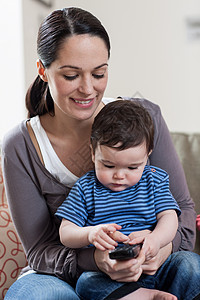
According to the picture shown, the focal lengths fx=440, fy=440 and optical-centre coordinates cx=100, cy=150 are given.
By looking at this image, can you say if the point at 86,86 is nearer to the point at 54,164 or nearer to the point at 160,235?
the point at 54,164

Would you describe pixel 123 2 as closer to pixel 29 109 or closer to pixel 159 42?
pixel 159 42

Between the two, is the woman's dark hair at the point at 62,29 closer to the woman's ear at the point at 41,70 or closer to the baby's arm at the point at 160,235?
the woman's ear at the point at 41,70

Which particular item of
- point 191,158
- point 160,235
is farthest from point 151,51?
point 160,235

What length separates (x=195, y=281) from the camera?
1.29 meters

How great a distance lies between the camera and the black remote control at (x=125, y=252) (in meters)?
1.15

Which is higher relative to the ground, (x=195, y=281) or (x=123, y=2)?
(x=123, y=2)

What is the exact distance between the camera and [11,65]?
2795mm

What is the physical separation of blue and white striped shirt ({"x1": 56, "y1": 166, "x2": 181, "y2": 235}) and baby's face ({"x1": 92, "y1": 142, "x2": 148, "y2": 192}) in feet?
0.13

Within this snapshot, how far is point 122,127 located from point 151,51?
1504 mm

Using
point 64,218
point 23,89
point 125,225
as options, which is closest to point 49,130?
point 64,218

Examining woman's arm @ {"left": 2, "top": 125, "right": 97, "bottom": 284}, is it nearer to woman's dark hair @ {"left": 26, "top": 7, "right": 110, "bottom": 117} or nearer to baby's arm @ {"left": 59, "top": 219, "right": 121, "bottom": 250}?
baby's arm @ {"left": 59, "top": 219, "right": 121, "bottom": 250}

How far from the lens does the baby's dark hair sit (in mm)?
1271

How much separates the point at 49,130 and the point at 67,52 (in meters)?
0.35

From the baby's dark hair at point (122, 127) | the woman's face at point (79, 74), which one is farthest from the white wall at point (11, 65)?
the baby's dark hair at point (122, 127)
